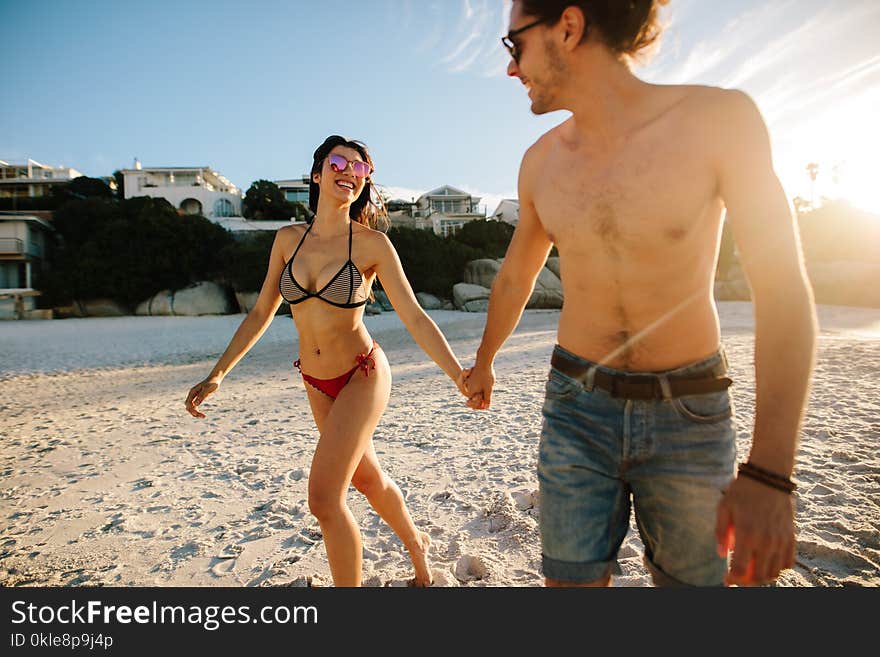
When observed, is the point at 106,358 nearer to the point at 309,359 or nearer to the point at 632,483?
the point at 309,359

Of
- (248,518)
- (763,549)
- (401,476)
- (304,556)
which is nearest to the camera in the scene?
(763,549)

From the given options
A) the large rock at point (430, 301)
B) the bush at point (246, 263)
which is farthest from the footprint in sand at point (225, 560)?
the bush at point (246, 263)

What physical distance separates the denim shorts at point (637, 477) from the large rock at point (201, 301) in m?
29.5

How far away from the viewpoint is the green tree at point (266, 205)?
46531mm

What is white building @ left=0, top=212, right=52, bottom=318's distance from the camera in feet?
112

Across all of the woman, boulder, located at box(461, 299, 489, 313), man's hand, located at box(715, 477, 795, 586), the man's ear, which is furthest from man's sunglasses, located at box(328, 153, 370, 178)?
boulder, located at box(461, 299, 489, 313)

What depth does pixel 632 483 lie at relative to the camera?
5.54ft

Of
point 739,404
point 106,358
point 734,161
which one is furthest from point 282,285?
point 106,358

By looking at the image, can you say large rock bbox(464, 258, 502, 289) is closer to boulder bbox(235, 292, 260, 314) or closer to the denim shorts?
boulder bbox(235, 292, 260, 314)

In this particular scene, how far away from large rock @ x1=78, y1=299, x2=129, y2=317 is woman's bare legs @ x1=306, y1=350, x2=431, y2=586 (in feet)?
104

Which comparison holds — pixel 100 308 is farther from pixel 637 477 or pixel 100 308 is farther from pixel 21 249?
pixel 637 477

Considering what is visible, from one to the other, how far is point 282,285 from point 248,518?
2181 millimetres

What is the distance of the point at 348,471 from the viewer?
96.0 inches

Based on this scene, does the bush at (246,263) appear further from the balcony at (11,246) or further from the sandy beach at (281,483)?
the sandy beach at (281,483)
